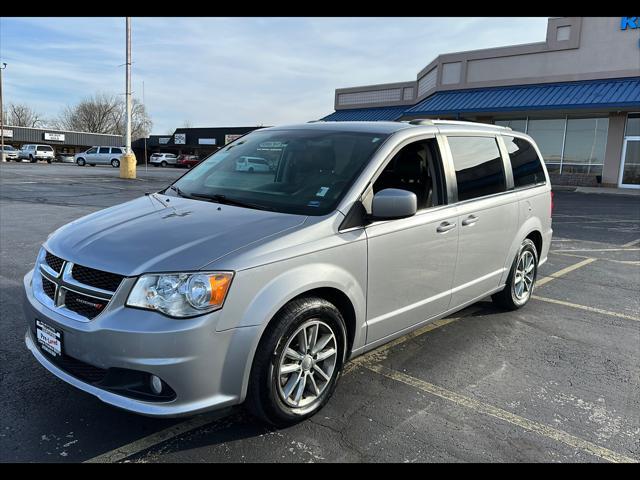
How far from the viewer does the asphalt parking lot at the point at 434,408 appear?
110 inches

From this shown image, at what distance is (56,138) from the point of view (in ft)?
229

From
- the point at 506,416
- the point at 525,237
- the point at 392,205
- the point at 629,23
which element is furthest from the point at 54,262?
the point at 629,23

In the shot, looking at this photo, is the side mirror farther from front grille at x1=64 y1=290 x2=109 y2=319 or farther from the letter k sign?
the letter k sign

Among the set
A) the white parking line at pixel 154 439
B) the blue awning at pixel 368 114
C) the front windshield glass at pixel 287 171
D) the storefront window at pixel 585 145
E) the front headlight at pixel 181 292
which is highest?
the blue awning at pixel 368 114

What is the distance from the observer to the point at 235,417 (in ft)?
10.2

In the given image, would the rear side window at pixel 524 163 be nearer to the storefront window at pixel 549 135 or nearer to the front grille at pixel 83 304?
the front grille at pixel 83 304

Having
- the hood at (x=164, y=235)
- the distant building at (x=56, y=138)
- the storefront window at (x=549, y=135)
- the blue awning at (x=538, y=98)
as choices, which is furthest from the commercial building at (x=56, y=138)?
the hood at (x=164, y=235)

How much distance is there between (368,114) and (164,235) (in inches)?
1215

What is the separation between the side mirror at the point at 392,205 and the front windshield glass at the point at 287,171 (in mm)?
245

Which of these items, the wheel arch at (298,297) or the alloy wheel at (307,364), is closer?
the wheel arch at (298,297)

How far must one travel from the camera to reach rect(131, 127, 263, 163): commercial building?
58281 mm
